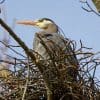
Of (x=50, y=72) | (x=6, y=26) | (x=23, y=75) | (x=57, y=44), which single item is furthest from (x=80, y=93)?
(x=6, y=26)

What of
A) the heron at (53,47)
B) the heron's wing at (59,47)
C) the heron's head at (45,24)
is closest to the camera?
the heron at (53,47)

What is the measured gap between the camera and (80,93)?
3336 mm

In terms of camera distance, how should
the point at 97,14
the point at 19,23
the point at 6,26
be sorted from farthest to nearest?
the point at 19,23
the point at 97,14
the point at 6,26

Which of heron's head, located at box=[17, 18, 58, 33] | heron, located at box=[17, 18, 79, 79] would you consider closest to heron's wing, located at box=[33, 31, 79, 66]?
heron, located at box=[17, 18, 79, 79]

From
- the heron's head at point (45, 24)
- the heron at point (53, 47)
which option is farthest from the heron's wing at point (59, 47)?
the heron's head at point (45, 24)

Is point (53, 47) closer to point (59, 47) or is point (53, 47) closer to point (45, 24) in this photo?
point (59, 47)

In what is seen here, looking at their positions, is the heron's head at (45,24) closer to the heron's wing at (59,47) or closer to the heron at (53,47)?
the heron at (53,47)

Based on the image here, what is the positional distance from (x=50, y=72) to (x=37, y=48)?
4.57ft

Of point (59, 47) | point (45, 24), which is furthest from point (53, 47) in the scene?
point (45, 24)

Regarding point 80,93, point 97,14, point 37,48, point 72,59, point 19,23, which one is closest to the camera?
point 97,14

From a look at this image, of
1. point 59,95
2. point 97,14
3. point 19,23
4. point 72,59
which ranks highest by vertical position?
point 19,23

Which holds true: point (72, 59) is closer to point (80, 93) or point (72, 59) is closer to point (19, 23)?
point (80, 93)

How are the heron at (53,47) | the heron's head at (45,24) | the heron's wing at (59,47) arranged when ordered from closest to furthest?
the heron at (53,47) → the heron's wing at (59,47) → the heron's head at (45,24)

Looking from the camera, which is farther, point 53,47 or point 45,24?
point 45,24
